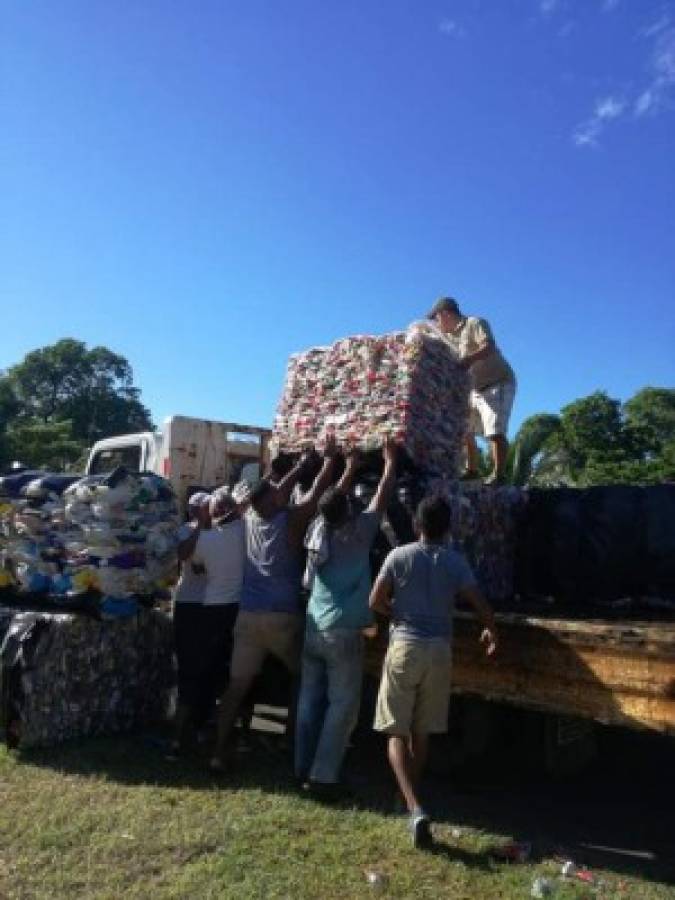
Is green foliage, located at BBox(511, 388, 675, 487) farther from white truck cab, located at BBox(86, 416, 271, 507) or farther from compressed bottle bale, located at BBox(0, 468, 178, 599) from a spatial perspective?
compressed bottle bale, located at BBox(0, 468, 178, 599)

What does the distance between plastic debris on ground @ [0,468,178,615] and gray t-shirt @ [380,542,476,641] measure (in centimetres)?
218

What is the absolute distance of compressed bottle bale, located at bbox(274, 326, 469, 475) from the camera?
5.30 m

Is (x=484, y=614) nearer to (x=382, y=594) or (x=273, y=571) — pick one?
(x=382, y=594)

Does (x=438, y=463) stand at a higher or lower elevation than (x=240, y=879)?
higher

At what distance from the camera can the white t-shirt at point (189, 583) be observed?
5.81 metres

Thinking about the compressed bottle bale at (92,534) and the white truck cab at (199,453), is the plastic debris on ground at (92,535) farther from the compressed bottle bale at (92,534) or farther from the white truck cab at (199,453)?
the white truck cab at (199,453)

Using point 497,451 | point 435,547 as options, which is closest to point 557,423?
point 497,451

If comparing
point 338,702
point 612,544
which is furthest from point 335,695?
point 612,544

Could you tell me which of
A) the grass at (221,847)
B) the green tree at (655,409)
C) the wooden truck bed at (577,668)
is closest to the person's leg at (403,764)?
the grass at (221,847)

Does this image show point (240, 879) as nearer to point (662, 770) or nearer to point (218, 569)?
point (218, 569)

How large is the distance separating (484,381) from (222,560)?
8.39 ft

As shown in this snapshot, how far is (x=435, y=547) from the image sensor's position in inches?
176

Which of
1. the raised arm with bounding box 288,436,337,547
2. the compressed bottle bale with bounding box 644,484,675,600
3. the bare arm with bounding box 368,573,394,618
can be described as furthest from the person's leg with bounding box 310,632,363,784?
the compressed bottle bale with bounding box 644,484,675,600

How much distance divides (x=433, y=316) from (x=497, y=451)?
1.17 metres
